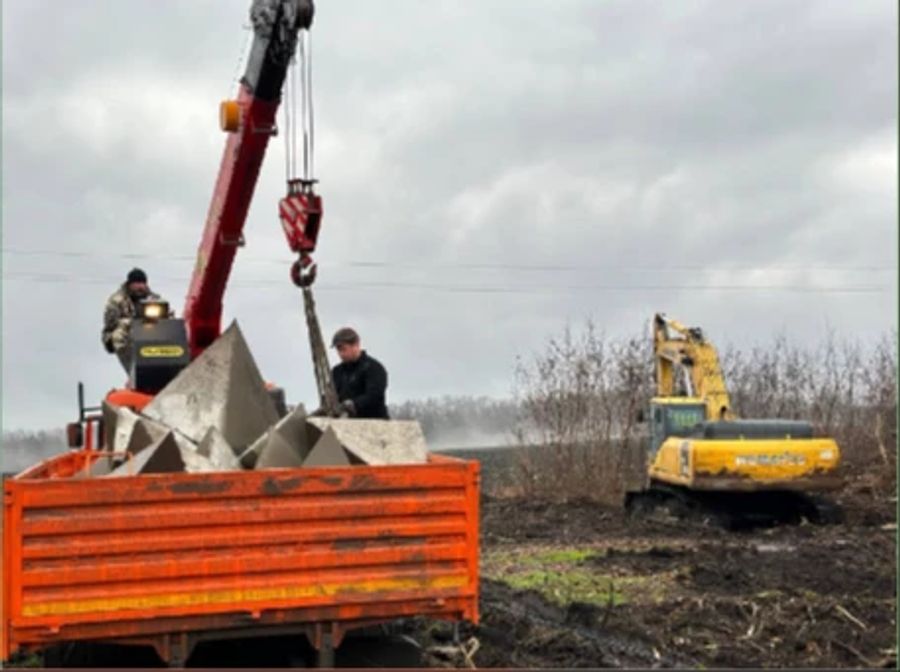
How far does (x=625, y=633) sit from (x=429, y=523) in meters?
2.84

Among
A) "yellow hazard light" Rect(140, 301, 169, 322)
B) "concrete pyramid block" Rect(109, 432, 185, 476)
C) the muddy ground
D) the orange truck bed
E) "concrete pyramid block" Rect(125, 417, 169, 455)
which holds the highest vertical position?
"yellow hazard light" Rect(140, 301, 169, 322)

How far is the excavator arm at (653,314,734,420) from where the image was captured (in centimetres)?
1977

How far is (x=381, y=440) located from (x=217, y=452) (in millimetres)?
934

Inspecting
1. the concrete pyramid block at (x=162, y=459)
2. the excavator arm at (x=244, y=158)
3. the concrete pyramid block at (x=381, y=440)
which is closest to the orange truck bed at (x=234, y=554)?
the concrete pyramid block at (x=162, y=459)

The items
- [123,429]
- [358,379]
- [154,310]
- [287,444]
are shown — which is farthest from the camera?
[154,310]

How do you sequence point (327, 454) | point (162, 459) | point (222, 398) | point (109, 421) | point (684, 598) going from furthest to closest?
1. point (684, 598)
2. point (109, 421)
3. point (222, 398)
4. point (327, 454)
5. point (162, 459)

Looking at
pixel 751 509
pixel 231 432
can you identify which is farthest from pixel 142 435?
pixel 751 509

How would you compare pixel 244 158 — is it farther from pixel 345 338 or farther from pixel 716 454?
pixel 716 454

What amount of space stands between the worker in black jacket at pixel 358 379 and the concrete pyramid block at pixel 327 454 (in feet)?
6.25

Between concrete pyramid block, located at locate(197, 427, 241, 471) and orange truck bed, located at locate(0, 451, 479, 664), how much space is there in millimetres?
559

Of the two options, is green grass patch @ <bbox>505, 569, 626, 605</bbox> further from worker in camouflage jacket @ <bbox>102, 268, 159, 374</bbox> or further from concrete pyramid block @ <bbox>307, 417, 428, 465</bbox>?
worker in camouflage jacket @ <bbox>102, 268, 159, 374</bbox>

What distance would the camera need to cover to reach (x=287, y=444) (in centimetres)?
736

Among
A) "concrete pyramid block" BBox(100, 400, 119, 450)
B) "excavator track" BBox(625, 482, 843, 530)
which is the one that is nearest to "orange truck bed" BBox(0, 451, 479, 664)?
"concrete pyramid block" BBox(100, 400, 119, 450)

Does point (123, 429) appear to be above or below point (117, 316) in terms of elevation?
below
